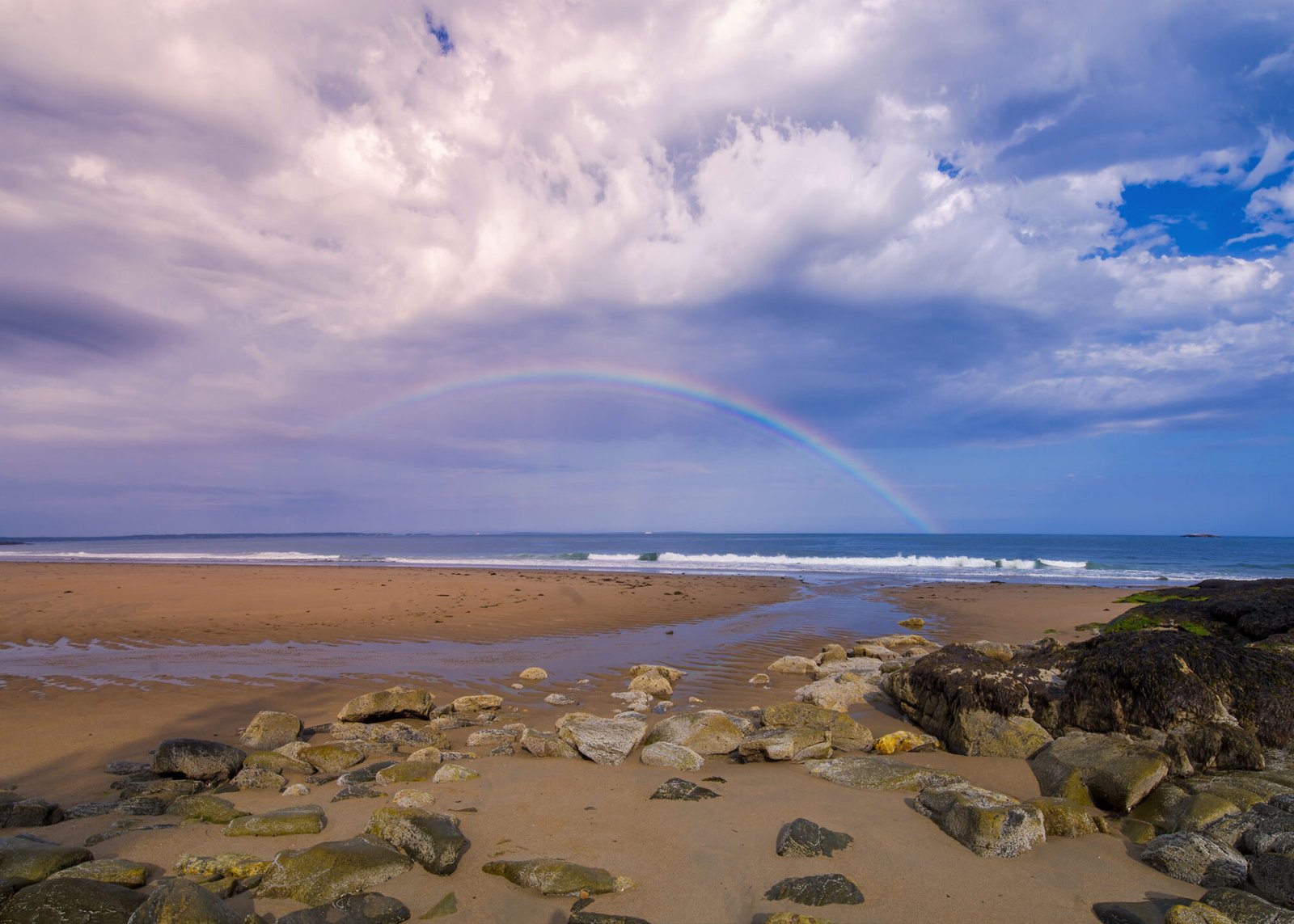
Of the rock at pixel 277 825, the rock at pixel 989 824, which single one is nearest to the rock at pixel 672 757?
the rock at pixel 989 824

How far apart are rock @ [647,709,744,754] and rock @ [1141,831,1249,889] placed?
11.4 feet

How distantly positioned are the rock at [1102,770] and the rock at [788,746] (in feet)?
5.97

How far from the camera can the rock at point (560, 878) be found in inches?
150

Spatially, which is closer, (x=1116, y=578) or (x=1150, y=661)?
(x=1150, y=661)

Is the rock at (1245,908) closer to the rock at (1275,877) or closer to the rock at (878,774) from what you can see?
the rock at (1275,877)

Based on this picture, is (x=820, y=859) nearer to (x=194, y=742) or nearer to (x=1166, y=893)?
(x=1166, y=893)

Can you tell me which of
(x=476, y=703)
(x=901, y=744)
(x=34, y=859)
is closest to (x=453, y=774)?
(x=34, y=859)

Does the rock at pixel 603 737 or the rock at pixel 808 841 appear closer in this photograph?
the rock at pixel 808 841

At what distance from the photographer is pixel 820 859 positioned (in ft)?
13.6

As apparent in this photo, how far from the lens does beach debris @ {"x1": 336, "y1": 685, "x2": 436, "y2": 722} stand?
333 inches

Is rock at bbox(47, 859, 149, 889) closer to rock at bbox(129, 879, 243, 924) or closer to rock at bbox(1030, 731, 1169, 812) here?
rock at bbox(129, 879, 243, 924)

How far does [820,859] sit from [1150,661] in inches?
183

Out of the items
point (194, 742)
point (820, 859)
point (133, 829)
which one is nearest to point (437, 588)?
point (194, 742)

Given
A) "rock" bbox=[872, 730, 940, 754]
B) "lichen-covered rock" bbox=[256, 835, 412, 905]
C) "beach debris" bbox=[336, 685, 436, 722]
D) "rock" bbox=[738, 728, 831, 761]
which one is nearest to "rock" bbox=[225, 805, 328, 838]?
"lichen-covered rock" bbox=[256, 835, 412, 905]
